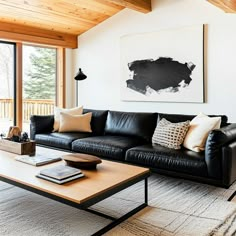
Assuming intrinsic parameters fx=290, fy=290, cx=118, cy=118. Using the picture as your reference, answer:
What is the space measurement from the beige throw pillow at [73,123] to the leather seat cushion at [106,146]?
0.54m

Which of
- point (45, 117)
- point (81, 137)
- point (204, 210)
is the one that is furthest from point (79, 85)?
point (204, 210)

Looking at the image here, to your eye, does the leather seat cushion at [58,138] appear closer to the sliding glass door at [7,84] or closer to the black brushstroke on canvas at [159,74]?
the sliding glass door at [7,84]

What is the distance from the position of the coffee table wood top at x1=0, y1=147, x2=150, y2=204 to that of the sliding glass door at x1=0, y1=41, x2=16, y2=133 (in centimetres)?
228

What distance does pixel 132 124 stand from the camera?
13.5ft

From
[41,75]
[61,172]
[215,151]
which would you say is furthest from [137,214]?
[41,75]

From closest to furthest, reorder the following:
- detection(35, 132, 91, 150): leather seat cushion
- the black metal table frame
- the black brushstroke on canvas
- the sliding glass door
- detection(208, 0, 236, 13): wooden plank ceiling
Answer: the black metal table frame
detection(208, 0, 236, 13): wooden plank ceiling
detection(35, 132, 91, 150): leather seat cushion
the black brushstroke on canvas
the sliding glass door

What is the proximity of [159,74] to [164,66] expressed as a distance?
144mm

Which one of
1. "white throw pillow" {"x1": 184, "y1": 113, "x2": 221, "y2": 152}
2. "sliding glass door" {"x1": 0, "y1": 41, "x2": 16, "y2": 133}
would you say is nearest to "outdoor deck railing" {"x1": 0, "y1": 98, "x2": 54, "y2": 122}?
"sliding glass door" {"x1": 0, "y1": 41, "x2": 16, "y2": 133}

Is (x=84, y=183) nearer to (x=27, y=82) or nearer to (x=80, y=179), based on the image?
(x=80, y=179)

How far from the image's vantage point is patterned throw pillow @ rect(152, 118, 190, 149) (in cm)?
330

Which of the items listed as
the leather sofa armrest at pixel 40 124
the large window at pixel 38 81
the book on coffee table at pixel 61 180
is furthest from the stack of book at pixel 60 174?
the large window at pixel 38 81

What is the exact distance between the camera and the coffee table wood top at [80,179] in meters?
2.02

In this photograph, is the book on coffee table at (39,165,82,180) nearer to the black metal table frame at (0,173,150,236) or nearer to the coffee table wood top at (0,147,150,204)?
the coffee table wood top at (0,147,150,204)

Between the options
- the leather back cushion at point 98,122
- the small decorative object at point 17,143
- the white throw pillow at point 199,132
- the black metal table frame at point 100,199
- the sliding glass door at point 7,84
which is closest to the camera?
the black metal table frame at point 100,199
